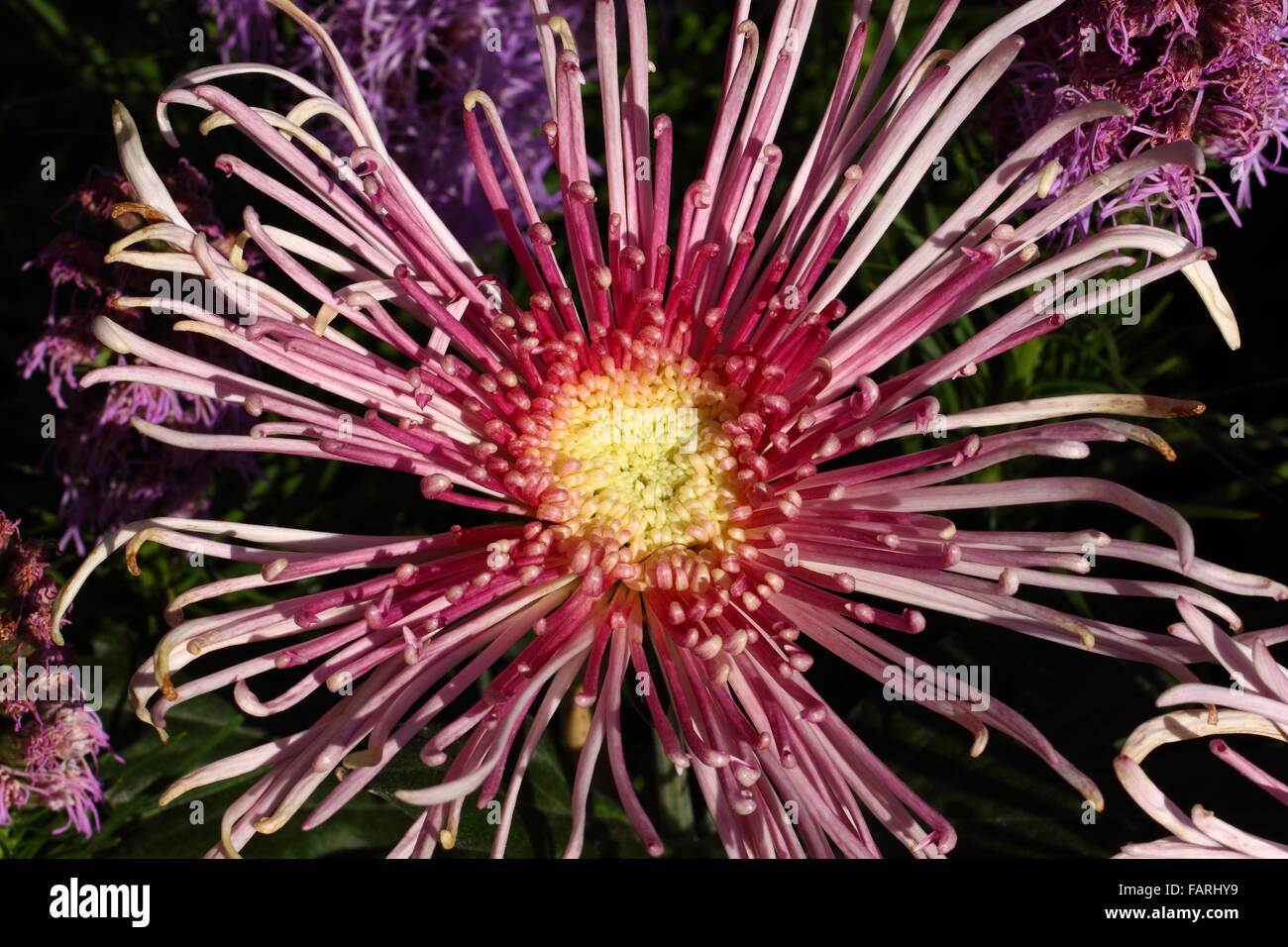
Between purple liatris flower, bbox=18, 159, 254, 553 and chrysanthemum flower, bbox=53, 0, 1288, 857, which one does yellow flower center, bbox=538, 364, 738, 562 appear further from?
purple liatris flower, bbox=18, 159, 254, 553

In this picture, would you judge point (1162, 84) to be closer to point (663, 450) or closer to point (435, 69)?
point (663, 450)

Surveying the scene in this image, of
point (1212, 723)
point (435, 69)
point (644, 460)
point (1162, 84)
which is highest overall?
point (435, 69)

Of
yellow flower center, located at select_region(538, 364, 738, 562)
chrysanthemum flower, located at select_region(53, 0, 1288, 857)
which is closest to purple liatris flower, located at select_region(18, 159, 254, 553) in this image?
chrysanthemum flower, located at select_region(53, 0, 1288, 857)

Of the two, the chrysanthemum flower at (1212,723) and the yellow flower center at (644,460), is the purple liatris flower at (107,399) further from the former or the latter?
the chrysanthemum flower at (1212,723)

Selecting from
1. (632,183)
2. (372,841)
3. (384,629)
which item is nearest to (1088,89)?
(632,183)

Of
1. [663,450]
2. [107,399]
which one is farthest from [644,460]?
[107,399]
